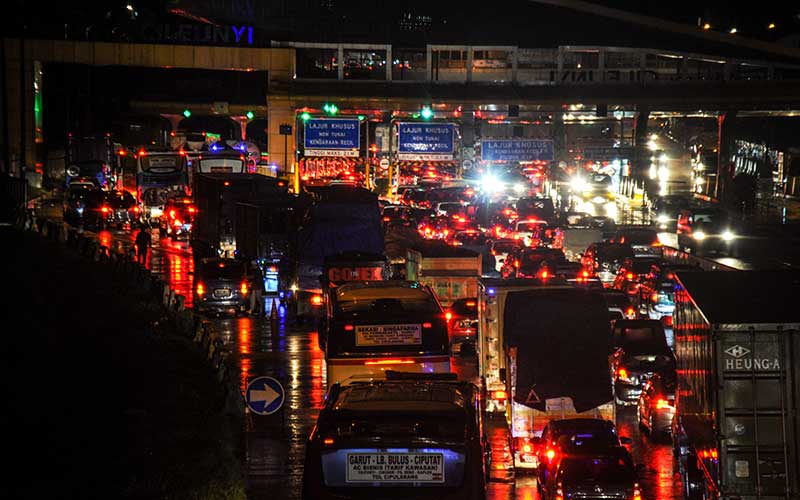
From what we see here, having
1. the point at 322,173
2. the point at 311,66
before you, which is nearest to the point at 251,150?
the point at 322,173

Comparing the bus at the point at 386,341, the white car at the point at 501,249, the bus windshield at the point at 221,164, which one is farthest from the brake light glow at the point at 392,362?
the bus windshield at the point at 221,164

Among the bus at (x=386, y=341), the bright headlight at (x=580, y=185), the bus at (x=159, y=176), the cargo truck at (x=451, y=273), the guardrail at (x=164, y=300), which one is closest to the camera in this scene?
the bus at (x=386, y=341)

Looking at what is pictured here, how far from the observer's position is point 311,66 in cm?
7175

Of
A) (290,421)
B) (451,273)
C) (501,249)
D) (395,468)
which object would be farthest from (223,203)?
(395,468)

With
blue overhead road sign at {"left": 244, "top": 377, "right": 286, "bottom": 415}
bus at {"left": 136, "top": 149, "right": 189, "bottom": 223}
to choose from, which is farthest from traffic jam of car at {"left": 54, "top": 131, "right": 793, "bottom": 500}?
bus at {"left": 136, "top": 149, "right": 189, "bottom": 223}

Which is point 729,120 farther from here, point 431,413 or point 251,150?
point 431,413

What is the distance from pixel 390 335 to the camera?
17281 mm

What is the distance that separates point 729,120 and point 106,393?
46.0 meters

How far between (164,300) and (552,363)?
1406 centimetres

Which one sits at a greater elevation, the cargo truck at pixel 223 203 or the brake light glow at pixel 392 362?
the cargo truck at pixel 223 203

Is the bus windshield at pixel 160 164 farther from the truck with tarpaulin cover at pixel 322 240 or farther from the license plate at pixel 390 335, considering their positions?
the license plate at pixel 390 335

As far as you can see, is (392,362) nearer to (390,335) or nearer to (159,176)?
(390,335)

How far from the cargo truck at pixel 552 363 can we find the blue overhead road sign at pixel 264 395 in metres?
3.45

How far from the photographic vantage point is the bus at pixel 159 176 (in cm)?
5556
